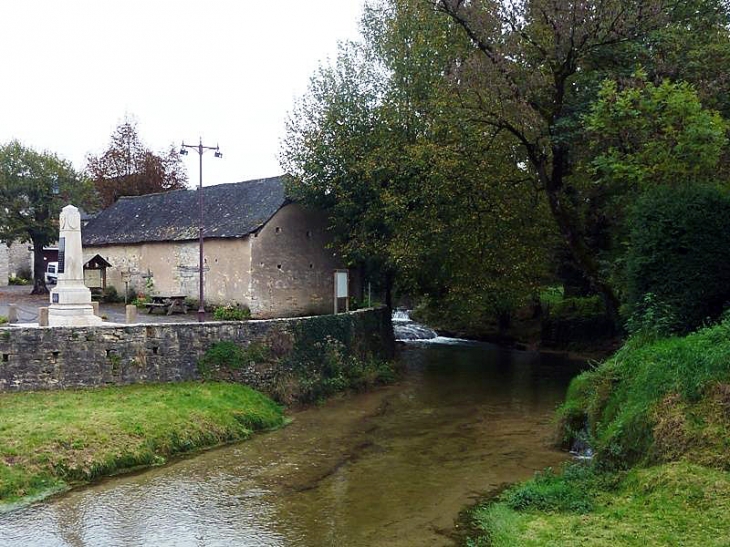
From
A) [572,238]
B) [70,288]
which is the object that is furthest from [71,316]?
[572,238]

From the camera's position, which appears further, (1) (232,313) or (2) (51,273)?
(2) (51,273)

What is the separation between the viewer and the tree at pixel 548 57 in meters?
18.5

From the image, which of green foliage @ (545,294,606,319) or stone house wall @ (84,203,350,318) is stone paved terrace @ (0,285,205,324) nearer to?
stone house wall @ (84,203,350,318)

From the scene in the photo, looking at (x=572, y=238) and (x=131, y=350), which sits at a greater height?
(x=572, y=238)

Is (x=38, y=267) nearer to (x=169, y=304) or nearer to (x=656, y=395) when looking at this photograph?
(x=169, y=304)

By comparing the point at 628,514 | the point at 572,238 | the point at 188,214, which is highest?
the point at 188,214

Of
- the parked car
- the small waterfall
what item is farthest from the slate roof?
the small waterfall

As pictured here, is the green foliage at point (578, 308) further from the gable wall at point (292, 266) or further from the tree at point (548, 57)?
the gable wall at point (292, 266)

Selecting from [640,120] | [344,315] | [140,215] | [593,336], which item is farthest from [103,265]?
[640,120]

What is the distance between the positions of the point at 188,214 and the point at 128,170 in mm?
18371

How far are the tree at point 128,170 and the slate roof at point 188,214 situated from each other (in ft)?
29.0

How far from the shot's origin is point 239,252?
26.6m

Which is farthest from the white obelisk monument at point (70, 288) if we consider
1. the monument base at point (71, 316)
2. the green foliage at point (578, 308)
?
the green foliage at point (578, 308)

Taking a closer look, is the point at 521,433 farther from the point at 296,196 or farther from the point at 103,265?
the point at 103,265
